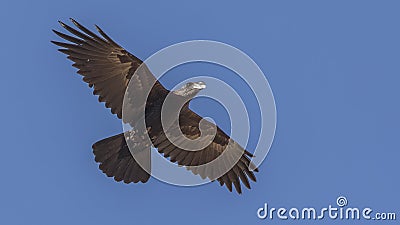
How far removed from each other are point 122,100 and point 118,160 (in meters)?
1.19

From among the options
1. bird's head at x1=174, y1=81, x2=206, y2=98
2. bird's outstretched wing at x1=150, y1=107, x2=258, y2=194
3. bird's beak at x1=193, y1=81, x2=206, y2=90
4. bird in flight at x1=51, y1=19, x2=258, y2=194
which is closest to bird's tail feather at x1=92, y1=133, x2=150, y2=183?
bird in flight at x1=51, y1=19, x2=258, y2=194

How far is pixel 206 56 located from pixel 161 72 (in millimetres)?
1014

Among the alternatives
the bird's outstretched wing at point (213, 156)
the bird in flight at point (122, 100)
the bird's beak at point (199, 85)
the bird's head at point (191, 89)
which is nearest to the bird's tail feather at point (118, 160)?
the bird in flight at point (122, 100)

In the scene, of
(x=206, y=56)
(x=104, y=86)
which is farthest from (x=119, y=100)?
(x=206, y=56)

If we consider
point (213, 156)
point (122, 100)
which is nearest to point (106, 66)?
point (122, 100)

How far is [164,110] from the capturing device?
949 inches

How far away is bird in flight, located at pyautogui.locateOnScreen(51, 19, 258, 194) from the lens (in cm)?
2383

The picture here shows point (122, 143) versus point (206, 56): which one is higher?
point (206, 56)

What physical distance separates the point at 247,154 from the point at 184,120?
1479mm

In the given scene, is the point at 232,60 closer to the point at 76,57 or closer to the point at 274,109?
the point at 274,109

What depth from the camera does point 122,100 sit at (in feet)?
79.2

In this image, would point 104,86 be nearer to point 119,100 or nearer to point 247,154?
point 119,100

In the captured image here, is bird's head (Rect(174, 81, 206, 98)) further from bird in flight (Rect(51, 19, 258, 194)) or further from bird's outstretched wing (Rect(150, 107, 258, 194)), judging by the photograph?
bird's outstretched wing (Rect(150, 107, 258, 194))

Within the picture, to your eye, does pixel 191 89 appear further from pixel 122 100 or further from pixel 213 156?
pixel 213 156
